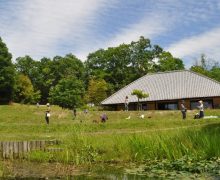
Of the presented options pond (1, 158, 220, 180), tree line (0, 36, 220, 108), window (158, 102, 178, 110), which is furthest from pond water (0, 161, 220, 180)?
tree line (0, 36, 220, 108)

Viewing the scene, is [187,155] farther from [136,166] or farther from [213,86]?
[213,86]

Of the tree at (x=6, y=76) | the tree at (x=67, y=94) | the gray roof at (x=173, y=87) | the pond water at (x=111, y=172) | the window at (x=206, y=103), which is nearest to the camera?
the pond water at (x=111, y=172)

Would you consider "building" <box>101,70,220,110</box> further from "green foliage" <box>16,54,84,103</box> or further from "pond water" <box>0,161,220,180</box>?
"pond water" <box>0,161,220,180</box>

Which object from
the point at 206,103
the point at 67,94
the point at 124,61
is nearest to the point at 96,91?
the point at 67,94

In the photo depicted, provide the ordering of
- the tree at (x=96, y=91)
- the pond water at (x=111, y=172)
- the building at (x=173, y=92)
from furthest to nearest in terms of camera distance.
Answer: the tree at (x=96, y=91) → the building at (x=173, y=92) → the pond water at (x=111, y=172)

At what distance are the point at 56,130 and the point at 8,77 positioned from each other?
46.6m

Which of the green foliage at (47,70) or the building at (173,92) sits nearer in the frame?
the building at (173,92)

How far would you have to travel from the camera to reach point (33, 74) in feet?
319

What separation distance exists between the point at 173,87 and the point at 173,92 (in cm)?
148

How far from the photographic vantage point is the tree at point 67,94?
3036 inches

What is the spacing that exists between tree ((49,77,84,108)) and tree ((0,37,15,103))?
781 centimetres

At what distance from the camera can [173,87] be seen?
5838 centimetres

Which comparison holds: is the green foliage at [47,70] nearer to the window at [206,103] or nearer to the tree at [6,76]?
the tree at [6,76]

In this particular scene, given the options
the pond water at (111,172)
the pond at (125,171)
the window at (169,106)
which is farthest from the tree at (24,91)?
the pond at (125,171)
